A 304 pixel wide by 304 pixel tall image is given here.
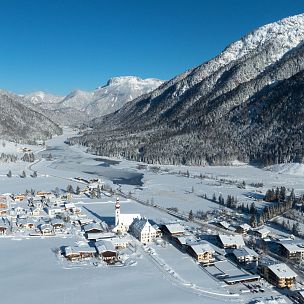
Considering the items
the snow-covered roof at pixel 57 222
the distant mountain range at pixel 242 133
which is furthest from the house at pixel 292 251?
the distant mountain range at pixel 242 133

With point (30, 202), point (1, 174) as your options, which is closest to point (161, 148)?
point (1, 174)

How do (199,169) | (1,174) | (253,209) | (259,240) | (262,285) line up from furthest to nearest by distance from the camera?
1. (199,169)
2. (1,174)
3. (253,209)
4. (259,240)
5. (262,285)

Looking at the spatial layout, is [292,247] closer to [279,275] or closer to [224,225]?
[279,275]

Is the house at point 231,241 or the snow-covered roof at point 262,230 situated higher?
the snow-covered roof at point 262,230

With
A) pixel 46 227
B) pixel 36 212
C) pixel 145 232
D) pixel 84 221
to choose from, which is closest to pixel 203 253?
pixel 145 232

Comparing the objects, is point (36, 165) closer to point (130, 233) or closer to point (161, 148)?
point (161, 148)

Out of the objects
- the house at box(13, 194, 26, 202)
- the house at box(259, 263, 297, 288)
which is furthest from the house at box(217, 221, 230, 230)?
the house at box(13, 194, 26, 202)

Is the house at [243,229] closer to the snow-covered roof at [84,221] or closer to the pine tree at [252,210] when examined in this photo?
the pine tree at [252,210]

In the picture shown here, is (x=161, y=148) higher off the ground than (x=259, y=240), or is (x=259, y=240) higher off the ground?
(x=161, y=148)
